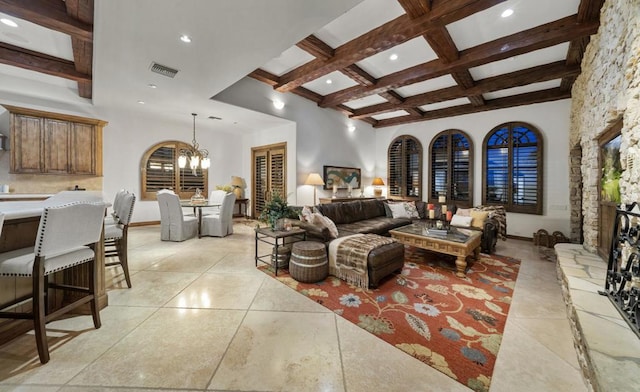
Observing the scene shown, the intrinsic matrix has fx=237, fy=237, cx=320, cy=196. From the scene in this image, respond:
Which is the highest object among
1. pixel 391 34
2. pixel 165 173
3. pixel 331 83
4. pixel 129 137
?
pixel 331 83

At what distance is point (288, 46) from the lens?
2.68m

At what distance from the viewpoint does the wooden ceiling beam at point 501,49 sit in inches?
113

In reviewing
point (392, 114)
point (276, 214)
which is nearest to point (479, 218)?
point (276, 214)

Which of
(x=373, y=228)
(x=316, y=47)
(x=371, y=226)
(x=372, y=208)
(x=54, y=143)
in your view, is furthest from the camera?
(x=372, y=208)

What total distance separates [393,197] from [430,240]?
426 cm

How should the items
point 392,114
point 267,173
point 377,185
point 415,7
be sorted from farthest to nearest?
point 377,185 < point 392,114 < point 267,173 < point 415,7

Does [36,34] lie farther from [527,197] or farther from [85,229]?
[527,197]

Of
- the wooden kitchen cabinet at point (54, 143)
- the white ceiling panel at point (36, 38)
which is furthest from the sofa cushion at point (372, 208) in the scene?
the wooden kitchen cabinet at point (54, 143)

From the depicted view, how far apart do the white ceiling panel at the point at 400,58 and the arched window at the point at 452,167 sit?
3.13m

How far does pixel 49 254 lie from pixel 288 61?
3.97 meters

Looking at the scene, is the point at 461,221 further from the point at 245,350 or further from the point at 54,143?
the point at 54,143

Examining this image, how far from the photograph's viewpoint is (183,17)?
2199 millimetres

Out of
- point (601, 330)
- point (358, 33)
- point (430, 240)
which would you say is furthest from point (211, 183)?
point (601, 330)

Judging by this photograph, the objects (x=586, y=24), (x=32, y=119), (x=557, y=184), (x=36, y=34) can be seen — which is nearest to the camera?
(x=586, y=24)
